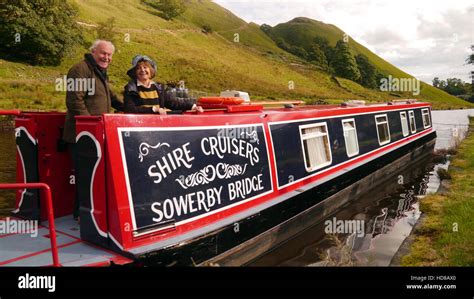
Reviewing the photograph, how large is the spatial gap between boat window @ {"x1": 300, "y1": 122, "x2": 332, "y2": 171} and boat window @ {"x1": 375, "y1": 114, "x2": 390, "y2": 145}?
9.85 feet

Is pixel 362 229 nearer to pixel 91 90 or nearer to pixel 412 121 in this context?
pixel 91 90

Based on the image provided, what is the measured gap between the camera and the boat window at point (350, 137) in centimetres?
747

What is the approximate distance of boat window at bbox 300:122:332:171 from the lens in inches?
243

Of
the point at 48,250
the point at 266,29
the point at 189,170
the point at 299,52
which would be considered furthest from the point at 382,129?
the point at 266,29

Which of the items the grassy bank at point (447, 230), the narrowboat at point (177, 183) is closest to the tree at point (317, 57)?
the grassy bank at point (447, 230)

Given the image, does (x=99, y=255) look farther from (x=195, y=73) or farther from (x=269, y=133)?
(x=195, y=73)

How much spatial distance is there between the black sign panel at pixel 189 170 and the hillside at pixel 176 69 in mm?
17344

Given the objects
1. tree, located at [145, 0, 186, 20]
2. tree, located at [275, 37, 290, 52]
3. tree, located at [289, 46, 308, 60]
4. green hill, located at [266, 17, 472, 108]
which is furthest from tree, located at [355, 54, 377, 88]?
tree, located at [145, 0, 186, 20]

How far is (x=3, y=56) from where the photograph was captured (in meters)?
31.9

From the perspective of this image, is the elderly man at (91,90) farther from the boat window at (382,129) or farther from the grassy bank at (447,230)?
the boat window at (382,129)

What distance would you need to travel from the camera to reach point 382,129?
9508 mm

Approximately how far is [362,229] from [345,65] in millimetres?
78305

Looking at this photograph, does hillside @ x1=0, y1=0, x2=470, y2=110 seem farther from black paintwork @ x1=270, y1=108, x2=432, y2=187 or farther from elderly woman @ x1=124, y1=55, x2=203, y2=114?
elderly woman @ x1=124, y1=55, x2=203, y2=114
